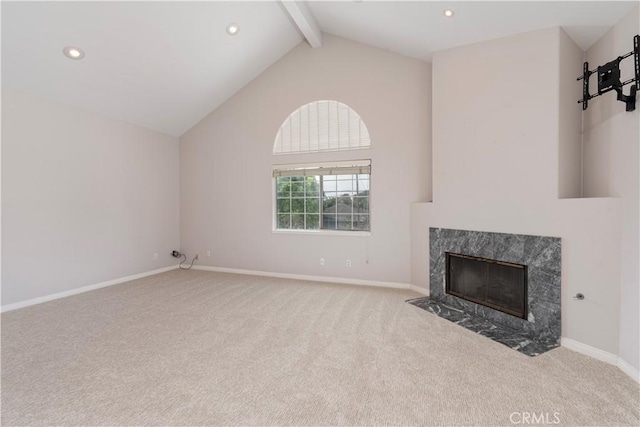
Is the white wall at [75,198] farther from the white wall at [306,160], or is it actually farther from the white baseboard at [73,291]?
the white wall at [306,160]

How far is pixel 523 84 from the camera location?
3.09 m

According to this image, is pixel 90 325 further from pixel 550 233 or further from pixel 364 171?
pixel 550 233

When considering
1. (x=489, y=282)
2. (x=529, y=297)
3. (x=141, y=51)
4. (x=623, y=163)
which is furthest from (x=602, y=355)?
(x=141, y=51)

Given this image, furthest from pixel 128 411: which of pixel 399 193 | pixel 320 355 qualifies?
pixel 399 193

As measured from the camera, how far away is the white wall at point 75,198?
149 inches

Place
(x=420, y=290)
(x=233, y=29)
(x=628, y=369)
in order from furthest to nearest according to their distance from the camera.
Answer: (x=420, y=290)
(x=233, y=29)
(x=628, y=369)

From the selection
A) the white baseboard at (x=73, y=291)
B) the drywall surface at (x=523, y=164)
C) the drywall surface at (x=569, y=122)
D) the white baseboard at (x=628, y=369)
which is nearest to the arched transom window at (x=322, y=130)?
the drywall surface at (x=523, y=164)

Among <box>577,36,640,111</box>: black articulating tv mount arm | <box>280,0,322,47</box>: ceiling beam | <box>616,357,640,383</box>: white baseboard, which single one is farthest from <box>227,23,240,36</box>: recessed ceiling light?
<box>616,357,640,383</box>: white baseboard

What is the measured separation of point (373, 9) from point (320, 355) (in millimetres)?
3867

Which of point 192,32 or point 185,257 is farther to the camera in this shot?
point 185,257

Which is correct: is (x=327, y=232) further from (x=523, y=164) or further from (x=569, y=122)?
(x=569, y=122)

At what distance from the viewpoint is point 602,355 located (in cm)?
252

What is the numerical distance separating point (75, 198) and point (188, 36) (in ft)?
→ 9.36

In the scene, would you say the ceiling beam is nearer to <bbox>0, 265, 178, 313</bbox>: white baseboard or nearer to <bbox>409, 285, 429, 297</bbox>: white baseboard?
<bbox>409, 285, 429, 297</bbox>: white baseboard
